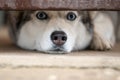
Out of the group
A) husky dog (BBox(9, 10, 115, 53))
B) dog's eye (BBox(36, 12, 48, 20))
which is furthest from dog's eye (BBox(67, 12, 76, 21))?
dog's eye (BBox(36, 12, 48, 20))

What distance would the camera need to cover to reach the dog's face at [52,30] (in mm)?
2016

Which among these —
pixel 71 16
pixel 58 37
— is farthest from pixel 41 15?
pixel 58 37

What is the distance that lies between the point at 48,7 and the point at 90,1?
0.20m

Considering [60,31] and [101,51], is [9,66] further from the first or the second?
[101,51]

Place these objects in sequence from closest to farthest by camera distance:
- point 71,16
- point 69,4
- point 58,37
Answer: point 69,4 < point 58,37 < point 71,16

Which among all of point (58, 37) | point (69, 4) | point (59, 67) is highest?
point (69, 4)

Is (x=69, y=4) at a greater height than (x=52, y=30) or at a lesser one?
greater

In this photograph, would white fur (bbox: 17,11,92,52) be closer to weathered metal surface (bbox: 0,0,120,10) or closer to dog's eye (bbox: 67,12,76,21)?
dog's eye (bbox: 67,12,76,21)

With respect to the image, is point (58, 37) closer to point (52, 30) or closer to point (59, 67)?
point (52, 30)

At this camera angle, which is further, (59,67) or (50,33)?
(50,33)

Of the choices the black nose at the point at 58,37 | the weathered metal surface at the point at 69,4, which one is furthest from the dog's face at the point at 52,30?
the weathered metal surface at the point at 69,4

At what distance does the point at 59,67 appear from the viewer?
189cm

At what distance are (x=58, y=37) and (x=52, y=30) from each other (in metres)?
0.06

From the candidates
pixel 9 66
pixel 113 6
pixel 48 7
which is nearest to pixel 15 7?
pixel 48 7
